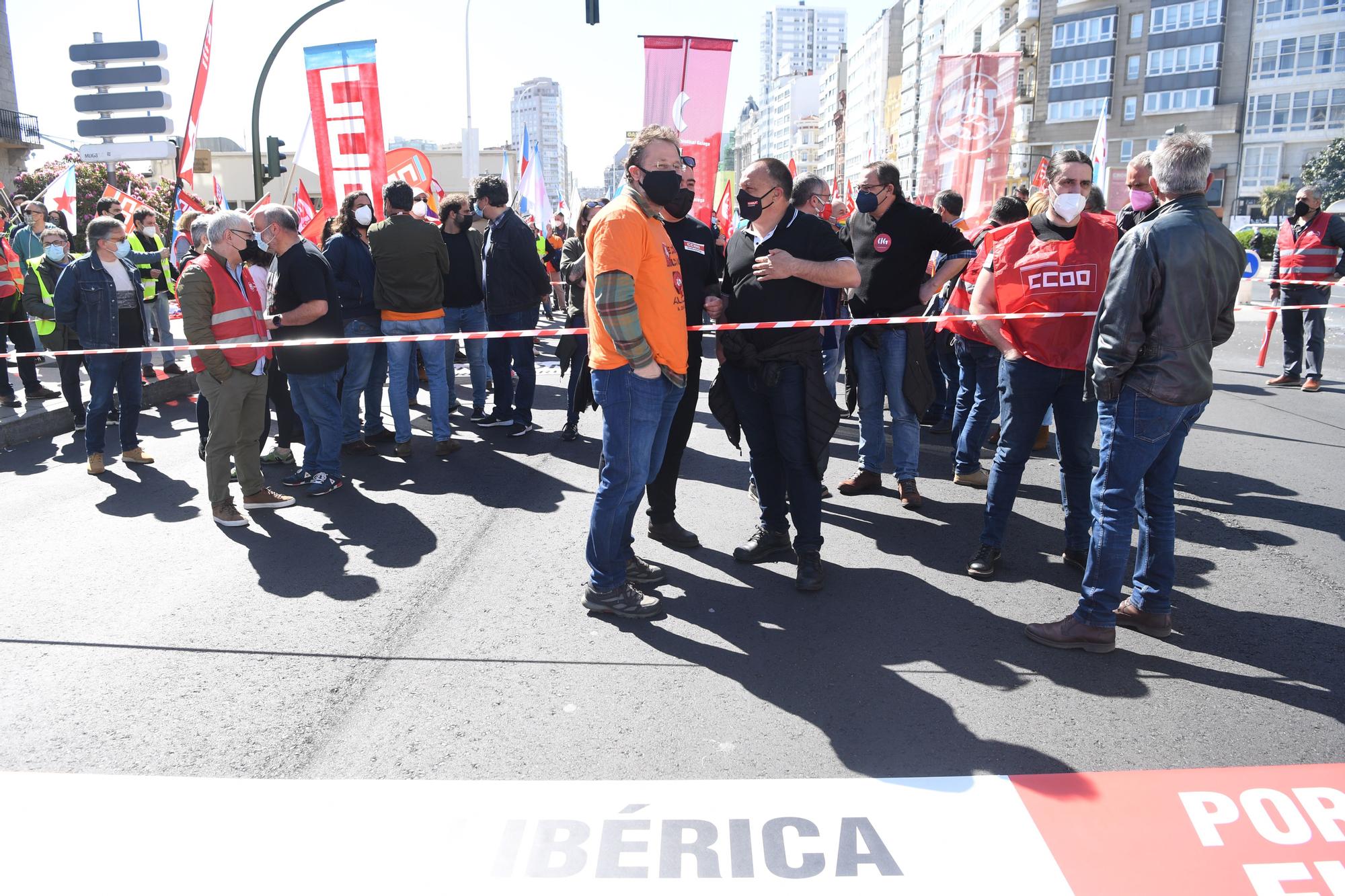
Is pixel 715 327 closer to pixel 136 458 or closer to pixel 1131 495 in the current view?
pixel 1131 495

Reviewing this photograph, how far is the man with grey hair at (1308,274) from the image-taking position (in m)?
10.3

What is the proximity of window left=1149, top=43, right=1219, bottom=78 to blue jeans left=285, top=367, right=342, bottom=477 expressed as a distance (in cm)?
7458

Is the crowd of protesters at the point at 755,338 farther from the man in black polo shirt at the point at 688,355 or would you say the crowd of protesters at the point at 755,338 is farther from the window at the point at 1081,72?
the window at the point at 1081,72

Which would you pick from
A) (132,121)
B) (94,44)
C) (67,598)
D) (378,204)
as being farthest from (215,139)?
(67,598)

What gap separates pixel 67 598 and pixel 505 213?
15.7 ft

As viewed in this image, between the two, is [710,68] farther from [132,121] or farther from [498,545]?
[132,121]

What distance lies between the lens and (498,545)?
5434 millimetres

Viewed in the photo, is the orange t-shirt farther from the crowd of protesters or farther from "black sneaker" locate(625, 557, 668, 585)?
"black sneaker" locate(625, 557, 668, 585)

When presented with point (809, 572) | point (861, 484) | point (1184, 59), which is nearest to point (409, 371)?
point (861, 484)

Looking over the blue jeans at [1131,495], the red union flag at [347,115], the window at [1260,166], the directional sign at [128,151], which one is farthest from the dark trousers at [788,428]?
the directional sign at [128,151]

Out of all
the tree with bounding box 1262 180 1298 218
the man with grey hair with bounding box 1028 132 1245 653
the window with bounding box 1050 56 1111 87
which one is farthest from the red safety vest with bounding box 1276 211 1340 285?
the window with bounding box 1050 56 1111 87

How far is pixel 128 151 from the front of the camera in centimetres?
10869

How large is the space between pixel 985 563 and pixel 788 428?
1279 millimetres

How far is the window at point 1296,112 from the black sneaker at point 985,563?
244ft
